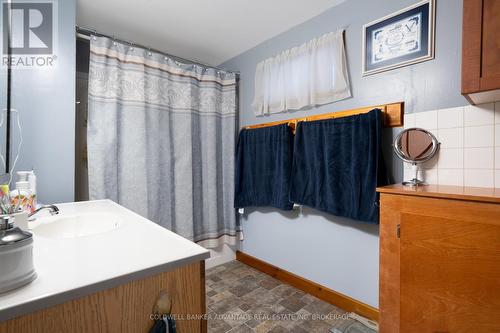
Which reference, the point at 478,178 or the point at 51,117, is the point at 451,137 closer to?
the point at 478,178

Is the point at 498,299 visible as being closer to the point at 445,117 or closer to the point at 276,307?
the point at 445,117

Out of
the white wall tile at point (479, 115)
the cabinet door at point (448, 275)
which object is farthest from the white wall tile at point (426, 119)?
the cabinet door at point (448, 275)

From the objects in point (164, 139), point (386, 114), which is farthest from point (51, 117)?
point (386, 114)

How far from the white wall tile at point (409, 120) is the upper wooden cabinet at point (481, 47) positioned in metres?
0.43

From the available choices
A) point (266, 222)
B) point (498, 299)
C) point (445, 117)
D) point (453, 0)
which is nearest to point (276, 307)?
point (266, 222)

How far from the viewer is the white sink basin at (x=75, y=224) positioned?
41.8 inches

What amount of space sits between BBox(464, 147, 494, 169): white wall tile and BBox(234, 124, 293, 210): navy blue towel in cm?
111

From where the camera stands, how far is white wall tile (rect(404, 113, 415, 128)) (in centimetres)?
139

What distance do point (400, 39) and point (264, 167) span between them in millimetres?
1341

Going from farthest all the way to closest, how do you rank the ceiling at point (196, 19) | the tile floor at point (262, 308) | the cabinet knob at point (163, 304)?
1. the ceiling at point (196, 19)
2. the tile floor at point (262, 308)
3. the cabinet knob at point (163, 304)

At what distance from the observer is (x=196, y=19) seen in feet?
6.08

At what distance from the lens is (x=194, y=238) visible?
2.29 m

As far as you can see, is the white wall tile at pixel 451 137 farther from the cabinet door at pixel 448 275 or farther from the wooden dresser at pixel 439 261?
the cabinet door at pixel 448 275

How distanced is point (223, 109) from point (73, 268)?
2.05 metres
